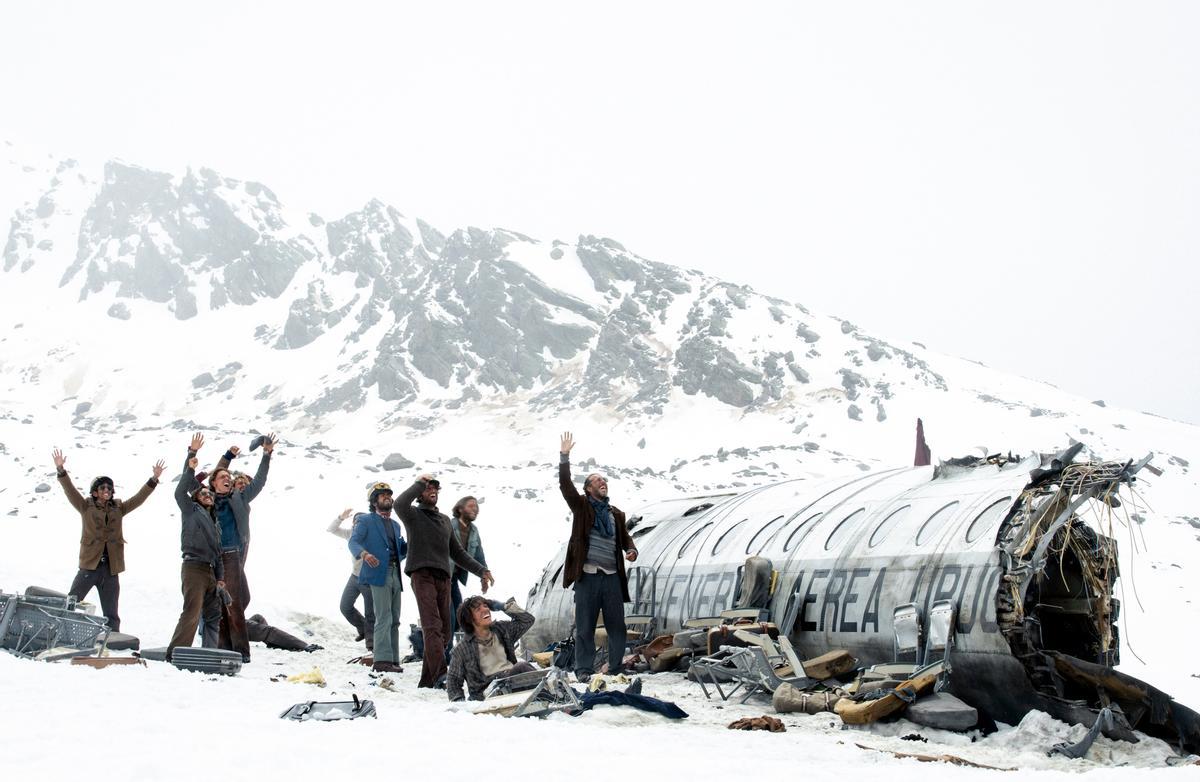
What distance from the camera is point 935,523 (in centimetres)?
1019

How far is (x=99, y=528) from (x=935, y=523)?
9.06 meters

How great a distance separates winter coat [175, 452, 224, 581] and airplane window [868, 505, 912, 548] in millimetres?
6643

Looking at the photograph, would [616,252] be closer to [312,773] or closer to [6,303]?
[6,303]

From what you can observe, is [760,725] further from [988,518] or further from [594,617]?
[594,617]

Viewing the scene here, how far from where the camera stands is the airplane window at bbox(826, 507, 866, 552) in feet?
36.6

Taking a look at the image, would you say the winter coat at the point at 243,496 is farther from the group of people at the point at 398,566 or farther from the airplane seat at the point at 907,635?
the airplane seat at the point at 907,635

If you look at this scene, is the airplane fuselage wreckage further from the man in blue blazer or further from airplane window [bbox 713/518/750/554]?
the man in blue blazer

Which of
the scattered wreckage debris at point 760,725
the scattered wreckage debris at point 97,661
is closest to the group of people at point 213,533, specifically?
the scattered wreckage debris at point 97,661

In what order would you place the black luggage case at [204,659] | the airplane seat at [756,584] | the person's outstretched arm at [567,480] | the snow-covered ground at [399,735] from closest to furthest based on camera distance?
the snow-covered ground at [399,735] → the black luggage case at [204,659] → the person's outstretched arm at [567,480] → the airplane seat at [756,584]

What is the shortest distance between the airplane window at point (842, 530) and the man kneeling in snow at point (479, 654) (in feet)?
11.5

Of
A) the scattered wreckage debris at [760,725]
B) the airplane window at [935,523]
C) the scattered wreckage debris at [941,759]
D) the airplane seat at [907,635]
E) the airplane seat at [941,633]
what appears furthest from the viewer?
the airplane window at [935,523]

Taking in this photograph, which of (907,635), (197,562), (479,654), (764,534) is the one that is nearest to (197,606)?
(197,562)

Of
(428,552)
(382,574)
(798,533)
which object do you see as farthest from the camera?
(798,533)

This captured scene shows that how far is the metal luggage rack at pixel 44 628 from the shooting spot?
33.0ft
